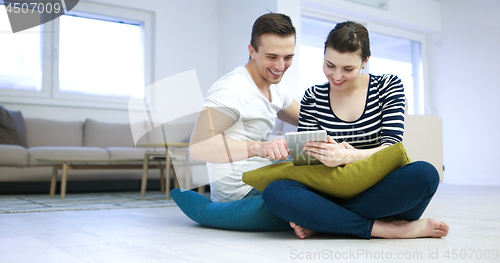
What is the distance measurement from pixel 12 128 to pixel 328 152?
13.7ft

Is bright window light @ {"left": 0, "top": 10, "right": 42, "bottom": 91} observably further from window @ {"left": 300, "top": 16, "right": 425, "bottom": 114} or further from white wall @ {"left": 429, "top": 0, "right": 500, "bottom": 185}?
white wall @ {"left": 429, "top": 0, "right": 500, "bottom": 185}

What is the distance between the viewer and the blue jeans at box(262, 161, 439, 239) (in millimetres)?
1270

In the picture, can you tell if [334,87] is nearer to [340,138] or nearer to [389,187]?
[340,138]

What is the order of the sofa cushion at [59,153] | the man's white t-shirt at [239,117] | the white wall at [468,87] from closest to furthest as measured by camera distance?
the man's white t-shirt at [239,117], the sofa cushion at [59,153], the white wall at [468,87]

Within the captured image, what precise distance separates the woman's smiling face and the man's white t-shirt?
0.98 ft

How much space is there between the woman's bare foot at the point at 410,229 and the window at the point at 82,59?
185 inches

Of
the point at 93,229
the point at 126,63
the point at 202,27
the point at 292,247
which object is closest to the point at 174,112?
the point at 126,63

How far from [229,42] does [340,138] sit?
460 cm

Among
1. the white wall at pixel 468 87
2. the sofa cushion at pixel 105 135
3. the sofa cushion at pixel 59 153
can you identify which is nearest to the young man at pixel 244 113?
the sofa cushion at pixel 59 153

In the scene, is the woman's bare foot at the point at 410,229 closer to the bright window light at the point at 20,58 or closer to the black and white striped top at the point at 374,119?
the black and white striped top at the point at 374,119

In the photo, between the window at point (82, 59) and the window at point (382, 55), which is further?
the window at point (382, 55)

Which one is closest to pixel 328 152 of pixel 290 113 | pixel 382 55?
pixel 290 113

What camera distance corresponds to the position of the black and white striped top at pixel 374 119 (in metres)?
1.46

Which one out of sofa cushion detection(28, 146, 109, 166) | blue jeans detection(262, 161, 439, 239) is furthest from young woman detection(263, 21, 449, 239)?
sofa cushion detection(28, 146, 109, 166)
